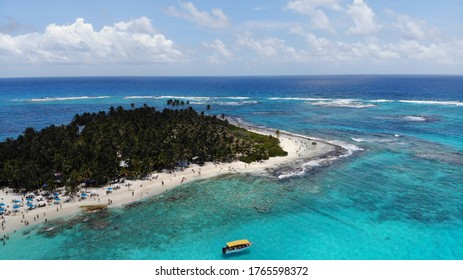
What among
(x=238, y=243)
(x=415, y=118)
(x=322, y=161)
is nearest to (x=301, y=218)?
(x=238, y=243)

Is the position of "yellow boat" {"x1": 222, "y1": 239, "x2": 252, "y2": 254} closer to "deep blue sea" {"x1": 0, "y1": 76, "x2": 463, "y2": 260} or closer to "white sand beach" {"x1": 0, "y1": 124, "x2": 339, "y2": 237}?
"deep blue sea" {"x1": 0, "y1": 76, "x2": 463, "y2": 260}

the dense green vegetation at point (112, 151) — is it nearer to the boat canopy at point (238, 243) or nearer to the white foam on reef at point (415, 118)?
the boat canopy at point (238, 243)

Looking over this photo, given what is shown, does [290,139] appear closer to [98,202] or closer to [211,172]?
[211,172]

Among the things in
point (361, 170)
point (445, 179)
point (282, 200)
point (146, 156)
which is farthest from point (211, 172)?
point (445, 179)

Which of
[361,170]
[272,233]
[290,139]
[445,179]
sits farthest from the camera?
Answer: [290,139]

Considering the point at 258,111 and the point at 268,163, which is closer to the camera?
the point at 268,163

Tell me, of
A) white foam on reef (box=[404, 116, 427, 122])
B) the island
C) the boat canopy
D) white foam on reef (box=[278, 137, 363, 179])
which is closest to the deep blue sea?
white foam on reef (box=[278, 137, 363, 179])
